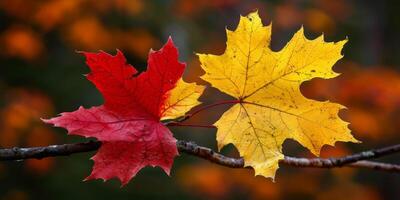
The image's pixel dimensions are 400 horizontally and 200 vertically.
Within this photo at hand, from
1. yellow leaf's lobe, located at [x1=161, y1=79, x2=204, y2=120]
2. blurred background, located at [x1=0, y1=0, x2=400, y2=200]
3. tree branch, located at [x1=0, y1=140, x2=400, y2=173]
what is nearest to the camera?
tree branch, located at [x1=0, y1=140, x2=400, y2=173]

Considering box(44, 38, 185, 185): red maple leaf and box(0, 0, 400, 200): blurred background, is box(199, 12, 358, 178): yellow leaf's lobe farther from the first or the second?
box(0, 0, 400, 200): blurred background

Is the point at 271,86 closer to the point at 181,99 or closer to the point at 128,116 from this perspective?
the point at 181,99

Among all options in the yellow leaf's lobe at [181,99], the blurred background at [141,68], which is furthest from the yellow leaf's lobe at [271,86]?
the blurred background at [141,68]

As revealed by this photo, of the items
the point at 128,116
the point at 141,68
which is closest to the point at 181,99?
the point at 128,116

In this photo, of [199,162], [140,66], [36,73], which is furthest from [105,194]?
[140,66]

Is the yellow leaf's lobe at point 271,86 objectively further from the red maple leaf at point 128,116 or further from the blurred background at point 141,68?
the blurred background at point 141,68

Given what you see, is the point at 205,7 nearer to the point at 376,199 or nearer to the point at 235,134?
the point at 376,199

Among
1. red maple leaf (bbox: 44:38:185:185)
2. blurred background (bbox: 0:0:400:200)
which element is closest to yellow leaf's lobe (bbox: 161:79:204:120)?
red maple leaf (bbox: 44:38:185:185)
